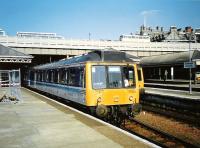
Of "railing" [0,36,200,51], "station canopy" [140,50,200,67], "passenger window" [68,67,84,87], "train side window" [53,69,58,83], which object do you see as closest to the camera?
"passenger window" [68,67,84,87]

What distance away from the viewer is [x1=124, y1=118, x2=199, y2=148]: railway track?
10.6m

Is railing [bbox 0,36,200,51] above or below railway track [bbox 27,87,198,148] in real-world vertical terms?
above

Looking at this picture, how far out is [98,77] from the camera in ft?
44.9

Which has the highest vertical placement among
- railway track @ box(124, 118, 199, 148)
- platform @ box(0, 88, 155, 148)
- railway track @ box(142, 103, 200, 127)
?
platform @ box(0, 88, 155, 148)

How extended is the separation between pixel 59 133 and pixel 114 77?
16.3 feet

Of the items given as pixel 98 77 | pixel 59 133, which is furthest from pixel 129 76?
pixel 59 133

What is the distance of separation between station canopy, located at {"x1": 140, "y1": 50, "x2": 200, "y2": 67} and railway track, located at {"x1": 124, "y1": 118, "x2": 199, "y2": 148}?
27999mm

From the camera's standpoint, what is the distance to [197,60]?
134ft

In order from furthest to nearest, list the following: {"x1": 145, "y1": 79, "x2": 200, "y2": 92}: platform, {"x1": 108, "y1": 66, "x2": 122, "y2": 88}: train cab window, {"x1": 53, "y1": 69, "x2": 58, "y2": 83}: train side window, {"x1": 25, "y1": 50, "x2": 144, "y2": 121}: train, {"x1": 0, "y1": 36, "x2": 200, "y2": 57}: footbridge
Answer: {"x1": 0, "y1": 36, "x2": 200, "y2": 57}: footbridge
{"x1": 145, "y1": 79, "x2": 200, "y2": 92}: platform
{"x1": 53, "y1": 69, "x2": 58, "y2": 83}: train side window
{"x1": 108, "y1": 66, "x2": 122, "y2": 88}: train cab window
{"x1": 25, "y1": 50, "x2": 144, "y2": 121}: train

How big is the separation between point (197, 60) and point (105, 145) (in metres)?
35.1

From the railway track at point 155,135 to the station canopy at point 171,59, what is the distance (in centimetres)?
2800

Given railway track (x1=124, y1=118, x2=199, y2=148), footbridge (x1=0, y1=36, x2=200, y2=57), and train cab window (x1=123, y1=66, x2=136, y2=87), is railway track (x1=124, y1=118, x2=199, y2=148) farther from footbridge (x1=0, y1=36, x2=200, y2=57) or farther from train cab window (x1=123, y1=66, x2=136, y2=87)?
footbridge (x1=0, y1=36, x2=200, y2=57)

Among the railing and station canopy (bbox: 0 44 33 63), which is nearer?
station canopy (bbox: 0 44 33 63)

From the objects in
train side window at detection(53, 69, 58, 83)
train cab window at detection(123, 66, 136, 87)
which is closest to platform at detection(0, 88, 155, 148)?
train cab window at detection(123, 66, 136, 87)
